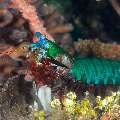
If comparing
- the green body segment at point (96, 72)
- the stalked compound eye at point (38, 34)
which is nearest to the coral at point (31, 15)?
the stalked compound eye at point (38, 34)

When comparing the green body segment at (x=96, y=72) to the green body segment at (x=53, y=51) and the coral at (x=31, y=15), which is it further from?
the coral at (x=31, y=15)

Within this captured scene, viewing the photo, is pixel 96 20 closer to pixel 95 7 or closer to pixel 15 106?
pixel 95 7

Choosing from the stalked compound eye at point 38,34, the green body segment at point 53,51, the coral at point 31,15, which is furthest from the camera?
the coral at point 31,15

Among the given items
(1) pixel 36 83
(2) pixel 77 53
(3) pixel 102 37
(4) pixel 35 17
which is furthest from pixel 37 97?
(3) pixel 102 37

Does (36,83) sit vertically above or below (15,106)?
above

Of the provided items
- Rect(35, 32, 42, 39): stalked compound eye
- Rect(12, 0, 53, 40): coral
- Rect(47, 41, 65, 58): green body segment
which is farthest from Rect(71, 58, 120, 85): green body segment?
Rect(12, 0, 53, 40): coral

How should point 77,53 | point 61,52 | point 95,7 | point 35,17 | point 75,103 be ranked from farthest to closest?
1. point 95,7
2. point 77,53
3. point 35,17
4. point 61,52
5. point 75,103

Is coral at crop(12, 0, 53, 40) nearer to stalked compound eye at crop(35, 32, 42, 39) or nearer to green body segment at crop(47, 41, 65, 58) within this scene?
stalked compound eye at crop(35, 32, 42, 39)

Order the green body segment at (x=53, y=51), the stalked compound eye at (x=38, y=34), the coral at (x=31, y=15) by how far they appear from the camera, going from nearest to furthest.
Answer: the green body segment at (x=53, y=51) → the stalked compound eye at (x=38, y=34) → the coral at (x=31, y=15)
